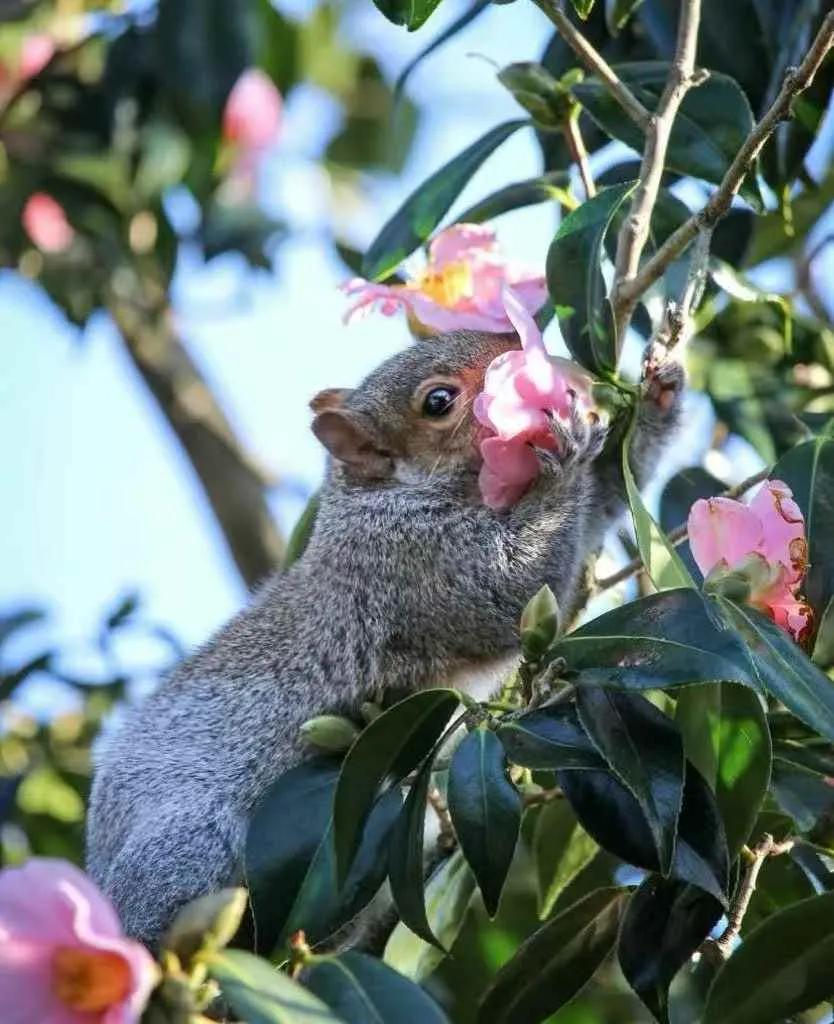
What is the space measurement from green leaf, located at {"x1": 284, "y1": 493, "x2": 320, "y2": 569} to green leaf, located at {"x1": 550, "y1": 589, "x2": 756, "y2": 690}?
3.75 feet

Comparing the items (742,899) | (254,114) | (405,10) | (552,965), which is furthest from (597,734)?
(254,114)

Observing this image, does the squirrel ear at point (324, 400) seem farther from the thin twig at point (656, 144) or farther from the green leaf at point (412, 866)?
the green leaf at point (412, 866)

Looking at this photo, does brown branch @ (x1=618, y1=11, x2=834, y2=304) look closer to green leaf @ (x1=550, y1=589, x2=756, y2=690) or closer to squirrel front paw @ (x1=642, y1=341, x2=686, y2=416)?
squirrel front paw @ (x1=642, y1=341, x2=686, y2=416)

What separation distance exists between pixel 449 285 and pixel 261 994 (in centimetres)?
131

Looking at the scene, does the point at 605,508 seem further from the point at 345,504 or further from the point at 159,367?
the point at 159,367

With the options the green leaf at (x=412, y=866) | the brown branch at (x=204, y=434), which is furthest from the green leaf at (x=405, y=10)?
the brown branch at (x=204, y=434)

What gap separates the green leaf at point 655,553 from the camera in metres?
1.98

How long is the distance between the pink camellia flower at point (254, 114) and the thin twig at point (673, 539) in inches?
101

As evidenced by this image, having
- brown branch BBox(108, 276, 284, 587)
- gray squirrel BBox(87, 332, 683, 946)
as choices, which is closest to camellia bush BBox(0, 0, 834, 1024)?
gray squirrel BBox(87, 332, 683, 946)

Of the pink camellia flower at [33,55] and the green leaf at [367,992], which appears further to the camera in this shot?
the pink camellia flower at [33,55]

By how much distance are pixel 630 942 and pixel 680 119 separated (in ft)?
3.79

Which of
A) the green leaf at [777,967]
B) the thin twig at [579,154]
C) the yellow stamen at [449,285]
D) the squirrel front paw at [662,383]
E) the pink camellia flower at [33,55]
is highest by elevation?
the pink camellia flower at [33,55]

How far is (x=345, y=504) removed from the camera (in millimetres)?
2969

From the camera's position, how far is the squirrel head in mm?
2891
